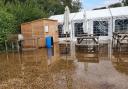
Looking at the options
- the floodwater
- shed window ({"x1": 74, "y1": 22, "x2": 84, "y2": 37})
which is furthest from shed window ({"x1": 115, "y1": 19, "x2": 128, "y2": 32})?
the floodwater

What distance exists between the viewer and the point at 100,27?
64.6 feet

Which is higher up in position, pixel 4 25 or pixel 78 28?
pixel 4 25

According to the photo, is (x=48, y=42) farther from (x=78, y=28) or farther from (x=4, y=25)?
(x=78, y=28)

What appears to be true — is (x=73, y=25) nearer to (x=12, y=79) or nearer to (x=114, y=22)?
(x=114, y=22)

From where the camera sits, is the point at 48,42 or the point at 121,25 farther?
the point at 121,25

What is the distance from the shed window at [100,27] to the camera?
1948 cm

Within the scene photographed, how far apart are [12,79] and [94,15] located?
14415 millimetres

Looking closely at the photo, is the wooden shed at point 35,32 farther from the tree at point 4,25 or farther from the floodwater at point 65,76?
the floodwater at point 65,76

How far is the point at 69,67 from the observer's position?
8734mm

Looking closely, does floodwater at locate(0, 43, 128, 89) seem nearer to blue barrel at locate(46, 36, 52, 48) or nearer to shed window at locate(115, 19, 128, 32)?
blue barrel at locate(46, 36, 52, 48)

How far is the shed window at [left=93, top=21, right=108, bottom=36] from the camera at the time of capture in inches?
767

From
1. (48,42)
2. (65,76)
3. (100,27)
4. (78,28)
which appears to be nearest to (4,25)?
(48,42)

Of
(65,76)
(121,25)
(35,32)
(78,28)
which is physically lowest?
(65,76)

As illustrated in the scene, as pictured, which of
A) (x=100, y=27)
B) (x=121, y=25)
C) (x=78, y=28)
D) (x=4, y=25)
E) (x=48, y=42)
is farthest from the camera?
(x=78, y=28)
